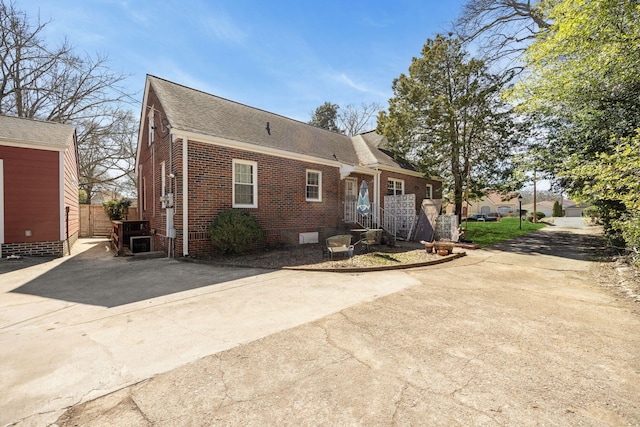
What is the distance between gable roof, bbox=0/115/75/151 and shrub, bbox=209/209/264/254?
613 centimetres

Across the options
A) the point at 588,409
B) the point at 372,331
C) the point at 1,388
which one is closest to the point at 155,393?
the point at 1,388

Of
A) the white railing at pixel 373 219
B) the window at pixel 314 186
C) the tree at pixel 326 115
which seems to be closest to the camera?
the window at pixel 314 186

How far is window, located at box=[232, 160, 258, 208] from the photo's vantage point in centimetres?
968

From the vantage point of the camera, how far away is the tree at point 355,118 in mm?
33188

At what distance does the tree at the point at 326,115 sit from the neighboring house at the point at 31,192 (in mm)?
24818

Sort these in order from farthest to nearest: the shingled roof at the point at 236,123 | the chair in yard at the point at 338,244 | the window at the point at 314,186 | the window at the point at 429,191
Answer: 1. the window at the point at 429,191
2. the window at the point at 314,186
3. the shingled roof at the point at 236,123
4. the chair in yard at the point at 338,244

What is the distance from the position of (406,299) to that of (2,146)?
491 inches

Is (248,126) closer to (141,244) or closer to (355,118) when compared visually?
(141,244)

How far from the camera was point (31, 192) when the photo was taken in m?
8.98

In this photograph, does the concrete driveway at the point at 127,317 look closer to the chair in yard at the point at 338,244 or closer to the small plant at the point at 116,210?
the chair in yard at the point at 338,244

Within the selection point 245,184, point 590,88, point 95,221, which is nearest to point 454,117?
point 590,88

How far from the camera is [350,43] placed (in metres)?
12.6

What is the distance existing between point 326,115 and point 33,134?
25.7 m

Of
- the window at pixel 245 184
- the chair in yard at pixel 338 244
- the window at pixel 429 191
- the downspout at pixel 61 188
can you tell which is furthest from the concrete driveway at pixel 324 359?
the window at pixel 429 191
